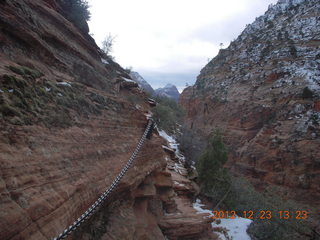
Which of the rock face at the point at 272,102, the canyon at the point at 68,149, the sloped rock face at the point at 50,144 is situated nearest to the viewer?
the sloped rock face at the point at 50,144

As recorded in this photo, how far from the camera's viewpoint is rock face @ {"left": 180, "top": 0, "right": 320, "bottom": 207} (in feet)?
61.7

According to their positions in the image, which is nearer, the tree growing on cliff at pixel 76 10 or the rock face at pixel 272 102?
the tree growing on cliff at pixel 76 10

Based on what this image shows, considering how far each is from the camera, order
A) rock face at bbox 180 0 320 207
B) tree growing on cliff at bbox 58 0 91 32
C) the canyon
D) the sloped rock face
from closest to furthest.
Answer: the sloped rock face → the canyon → tree growing on cliff at bbox 58 0 91 32 → rock face at bbox 180 0 320 207

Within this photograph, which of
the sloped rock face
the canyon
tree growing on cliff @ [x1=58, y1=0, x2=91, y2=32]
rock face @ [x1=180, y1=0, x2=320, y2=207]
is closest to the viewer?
the sloped rock face

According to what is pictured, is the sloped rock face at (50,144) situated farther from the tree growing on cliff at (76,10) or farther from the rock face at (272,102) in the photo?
the rock face at (272,102)

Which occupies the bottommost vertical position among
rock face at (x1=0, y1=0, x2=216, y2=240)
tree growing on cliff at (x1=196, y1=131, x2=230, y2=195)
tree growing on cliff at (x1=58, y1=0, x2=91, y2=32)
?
tree growing on cliff at (x1=196, y1=131, x2=230, y2=195)

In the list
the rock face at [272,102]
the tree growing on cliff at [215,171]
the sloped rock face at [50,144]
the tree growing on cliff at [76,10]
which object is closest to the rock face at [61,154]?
the sloped rock face at [50,144]

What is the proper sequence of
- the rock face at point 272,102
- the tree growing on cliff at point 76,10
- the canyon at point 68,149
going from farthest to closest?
the rock face at point 272,102 → the tree growing on cliff at point 76,10 → the canyon at point 68,149

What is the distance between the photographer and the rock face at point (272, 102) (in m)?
18.8

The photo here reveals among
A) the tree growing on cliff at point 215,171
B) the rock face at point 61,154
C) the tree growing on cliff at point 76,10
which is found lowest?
the tree growing on cliff at point 215,171

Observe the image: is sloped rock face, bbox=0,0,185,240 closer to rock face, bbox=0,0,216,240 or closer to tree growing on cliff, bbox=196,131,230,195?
rock face, bbox=0,0,216,240

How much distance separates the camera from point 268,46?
29.2 meters

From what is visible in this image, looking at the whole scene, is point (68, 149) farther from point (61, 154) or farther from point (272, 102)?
point (272, 102)

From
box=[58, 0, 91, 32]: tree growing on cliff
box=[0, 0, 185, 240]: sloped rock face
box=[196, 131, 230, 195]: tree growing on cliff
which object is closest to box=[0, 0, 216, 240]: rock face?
box=[0, 0, 185, 240]: sloped rock face
